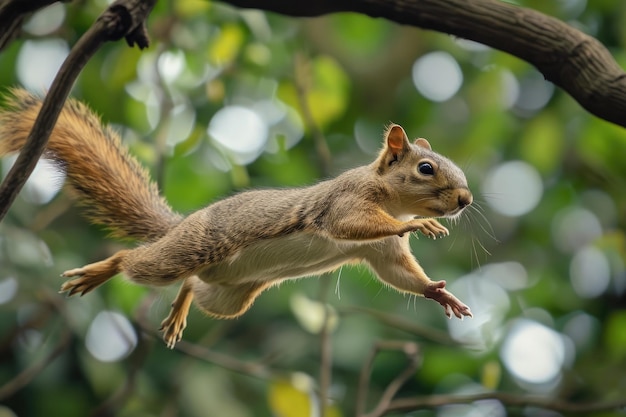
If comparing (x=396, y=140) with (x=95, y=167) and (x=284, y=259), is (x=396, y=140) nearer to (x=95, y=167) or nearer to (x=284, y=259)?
(x=284, y=259)

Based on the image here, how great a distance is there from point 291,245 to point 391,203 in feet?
0.77

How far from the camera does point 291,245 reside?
6.33 ft

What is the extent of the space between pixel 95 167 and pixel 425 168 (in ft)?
2.64

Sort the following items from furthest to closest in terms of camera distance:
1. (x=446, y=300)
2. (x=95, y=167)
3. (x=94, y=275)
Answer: (x=95, y=167)
(x=94, y=275)
(x=446, y=300)

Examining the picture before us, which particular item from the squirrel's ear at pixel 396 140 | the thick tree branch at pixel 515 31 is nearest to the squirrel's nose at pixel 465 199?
the squirrel's ear at pixel 396 140

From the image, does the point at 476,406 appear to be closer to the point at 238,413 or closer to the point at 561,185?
the point at 238,413

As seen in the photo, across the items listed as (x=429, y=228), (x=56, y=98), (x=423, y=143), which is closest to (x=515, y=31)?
(x=423, y=143)

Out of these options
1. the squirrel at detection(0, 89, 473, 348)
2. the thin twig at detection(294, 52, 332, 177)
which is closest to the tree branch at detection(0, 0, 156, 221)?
the squirrel at detection(0, 89, 473, 348)

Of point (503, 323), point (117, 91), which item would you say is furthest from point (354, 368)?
point (117, 91)

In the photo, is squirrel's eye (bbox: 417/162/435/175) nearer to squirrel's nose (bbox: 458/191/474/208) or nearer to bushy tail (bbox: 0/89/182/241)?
squirrel's nose (bbox: 458/191/474/208)

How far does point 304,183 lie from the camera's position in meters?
3.03

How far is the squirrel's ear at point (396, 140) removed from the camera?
191cm

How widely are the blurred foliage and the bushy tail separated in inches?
24.9

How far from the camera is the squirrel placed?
186 cm
